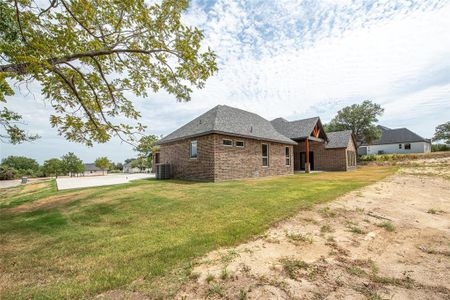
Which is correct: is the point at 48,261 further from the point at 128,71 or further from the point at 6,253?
the point at 128,71

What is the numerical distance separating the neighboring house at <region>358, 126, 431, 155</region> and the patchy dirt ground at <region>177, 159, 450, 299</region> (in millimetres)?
52791

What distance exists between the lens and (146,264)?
3.03m

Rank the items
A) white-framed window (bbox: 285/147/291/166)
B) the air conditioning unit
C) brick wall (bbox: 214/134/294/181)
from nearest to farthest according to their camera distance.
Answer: brick wall (bbox: 214/134/294/181) → the air conditioning unit → white-framed window (bbox: 285/147/291/166)

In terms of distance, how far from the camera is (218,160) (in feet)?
41.1

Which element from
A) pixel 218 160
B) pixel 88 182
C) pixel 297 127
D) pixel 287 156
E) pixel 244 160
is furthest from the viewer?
pixel 297 127

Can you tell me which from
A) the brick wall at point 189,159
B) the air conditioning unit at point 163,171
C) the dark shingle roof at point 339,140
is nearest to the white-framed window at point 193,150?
the brick wall at point 189,159

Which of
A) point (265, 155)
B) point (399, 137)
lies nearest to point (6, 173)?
point (265, 155)

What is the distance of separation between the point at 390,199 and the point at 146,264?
314 inches

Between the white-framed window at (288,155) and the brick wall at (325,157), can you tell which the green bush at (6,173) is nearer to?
the white-framed window at (288,155)

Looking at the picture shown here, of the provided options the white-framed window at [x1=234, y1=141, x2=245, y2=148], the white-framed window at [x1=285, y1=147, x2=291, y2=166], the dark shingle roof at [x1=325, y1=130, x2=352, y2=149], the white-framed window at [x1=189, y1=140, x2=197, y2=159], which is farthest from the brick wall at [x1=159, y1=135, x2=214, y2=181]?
the dark shingle roof at [x1=325, y1=130, x2=352, y2=149]

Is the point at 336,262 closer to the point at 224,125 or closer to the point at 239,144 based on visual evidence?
the point at 224,125

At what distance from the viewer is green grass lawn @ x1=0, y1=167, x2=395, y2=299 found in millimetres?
2678

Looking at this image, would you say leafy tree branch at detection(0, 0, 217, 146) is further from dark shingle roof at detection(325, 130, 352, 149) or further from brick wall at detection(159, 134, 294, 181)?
dark shingle roof at detection(325, 130, 352, 149)

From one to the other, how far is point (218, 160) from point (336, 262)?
9758mm
